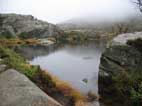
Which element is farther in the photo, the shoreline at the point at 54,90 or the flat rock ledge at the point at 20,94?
the shoreline at the point at 54,90

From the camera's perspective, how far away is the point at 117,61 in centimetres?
2634

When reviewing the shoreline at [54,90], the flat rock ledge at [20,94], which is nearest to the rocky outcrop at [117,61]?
the shoreline at [54,90]

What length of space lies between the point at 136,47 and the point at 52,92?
9176 mm

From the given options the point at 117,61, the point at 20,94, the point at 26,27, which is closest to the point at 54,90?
the point at 117,61

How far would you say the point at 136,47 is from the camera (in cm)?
2594

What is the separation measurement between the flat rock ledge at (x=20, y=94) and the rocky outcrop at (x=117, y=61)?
35.1ft

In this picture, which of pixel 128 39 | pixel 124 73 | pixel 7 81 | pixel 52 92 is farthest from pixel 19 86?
pixel 128 39

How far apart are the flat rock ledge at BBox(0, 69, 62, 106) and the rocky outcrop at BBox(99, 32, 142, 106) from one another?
421 inches

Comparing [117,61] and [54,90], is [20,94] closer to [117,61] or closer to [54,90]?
[54,90]

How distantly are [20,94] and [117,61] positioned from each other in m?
15.5

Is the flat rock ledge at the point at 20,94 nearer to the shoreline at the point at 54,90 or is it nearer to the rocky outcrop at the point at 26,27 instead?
the shoreline at the point at 54,90

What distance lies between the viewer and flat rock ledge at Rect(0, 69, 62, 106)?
1145 cm

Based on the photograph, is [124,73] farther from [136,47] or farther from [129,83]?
[136,47]

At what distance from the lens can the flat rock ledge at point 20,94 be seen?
11.4 meters
